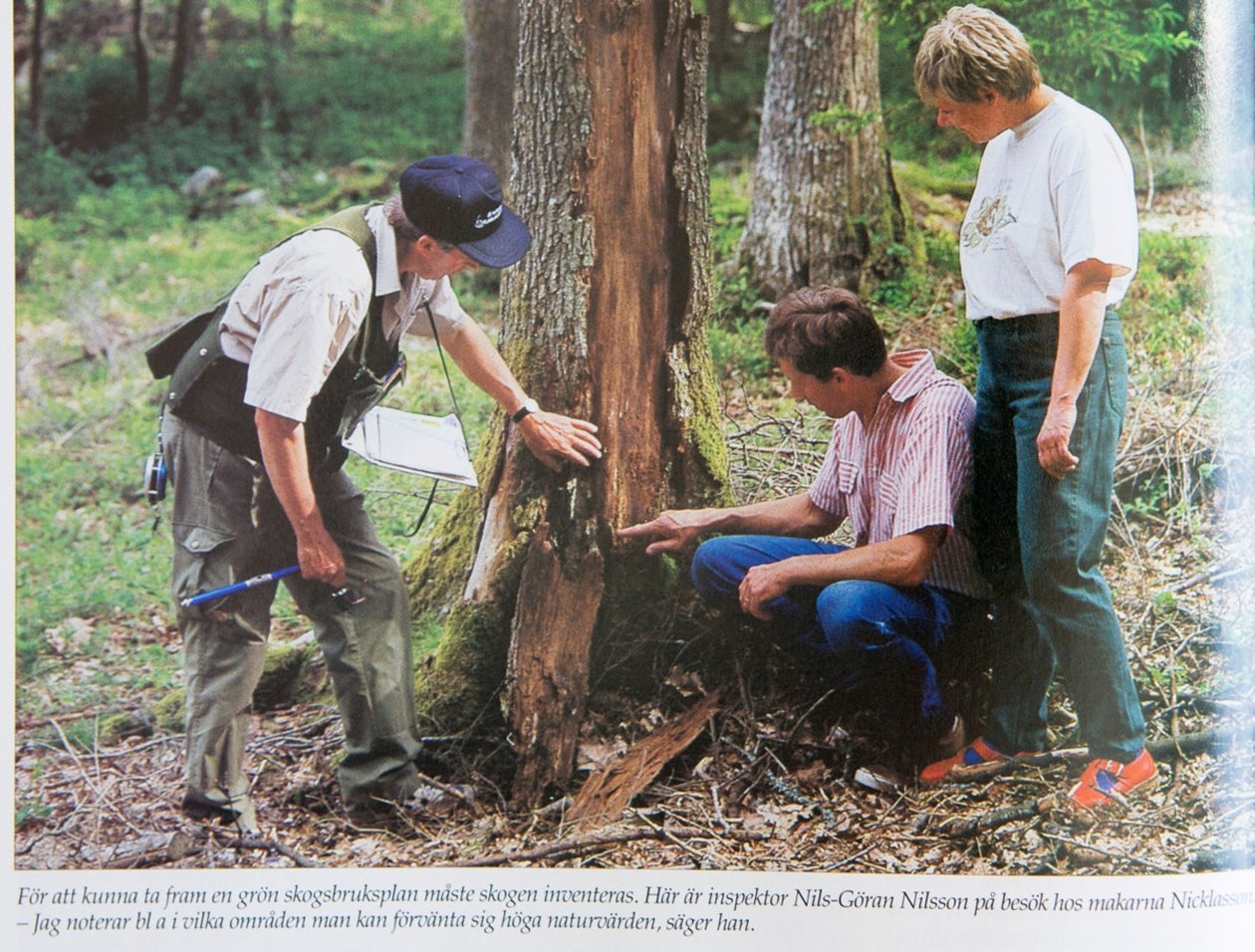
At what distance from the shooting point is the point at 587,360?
3480mm

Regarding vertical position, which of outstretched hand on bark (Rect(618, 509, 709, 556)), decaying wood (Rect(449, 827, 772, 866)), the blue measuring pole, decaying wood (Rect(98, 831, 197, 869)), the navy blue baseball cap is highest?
the navy blue baseball cap

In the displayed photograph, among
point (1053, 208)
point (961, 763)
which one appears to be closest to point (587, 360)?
point (1053, 208)

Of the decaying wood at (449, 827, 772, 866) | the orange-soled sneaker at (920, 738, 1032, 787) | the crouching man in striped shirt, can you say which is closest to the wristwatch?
the crouching man in striped shirt

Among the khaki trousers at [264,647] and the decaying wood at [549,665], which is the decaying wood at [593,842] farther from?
the khaki trousers at [264,647]

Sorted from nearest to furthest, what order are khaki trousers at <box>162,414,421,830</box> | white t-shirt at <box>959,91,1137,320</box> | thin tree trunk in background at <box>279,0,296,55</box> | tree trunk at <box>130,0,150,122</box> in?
white t-shirt at <box>959,91,1137,320</box> < khaki trousers at <box>162,414,421,830</box> < tree trunk at <box>130,0,150,122</box> < thin tree trunk in background at <box>279,0,296,55</box>

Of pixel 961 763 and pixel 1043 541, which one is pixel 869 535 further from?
pixel 961 763

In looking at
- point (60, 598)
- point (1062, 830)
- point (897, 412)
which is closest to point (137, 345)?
point (60, 598)

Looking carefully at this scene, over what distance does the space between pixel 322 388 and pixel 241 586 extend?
65 cm

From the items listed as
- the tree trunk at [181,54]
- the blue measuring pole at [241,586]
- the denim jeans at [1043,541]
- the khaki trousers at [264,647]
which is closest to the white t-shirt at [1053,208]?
the denim jeans at [1043,541]

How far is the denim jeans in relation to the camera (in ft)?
11.0

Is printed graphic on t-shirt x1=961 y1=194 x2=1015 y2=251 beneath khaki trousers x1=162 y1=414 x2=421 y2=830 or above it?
above

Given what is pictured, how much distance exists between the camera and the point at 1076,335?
3.25 metres

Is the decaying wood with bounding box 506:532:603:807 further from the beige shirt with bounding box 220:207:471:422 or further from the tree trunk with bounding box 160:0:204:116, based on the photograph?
the tree trunk with bounding box 160:0:204:116

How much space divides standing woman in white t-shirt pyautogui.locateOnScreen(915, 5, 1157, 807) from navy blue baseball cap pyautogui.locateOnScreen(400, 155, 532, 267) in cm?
129
